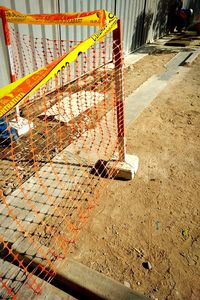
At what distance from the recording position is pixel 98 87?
704 cm

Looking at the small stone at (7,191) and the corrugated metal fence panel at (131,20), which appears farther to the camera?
the corrugated metal fence panel at (131,20)

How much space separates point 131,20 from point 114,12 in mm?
1573

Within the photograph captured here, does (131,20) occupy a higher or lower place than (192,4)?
lower

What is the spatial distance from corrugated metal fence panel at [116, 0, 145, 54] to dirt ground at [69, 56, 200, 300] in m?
6.05

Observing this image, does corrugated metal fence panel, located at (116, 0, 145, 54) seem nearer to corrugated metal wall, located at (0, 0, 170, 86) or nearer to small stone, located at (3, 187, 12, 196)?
corrugated metal wall, located at (0, 0, 170, 86)

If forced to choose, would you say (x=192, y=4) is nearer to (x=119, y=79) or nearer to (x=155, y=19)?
(x=155, y=19)

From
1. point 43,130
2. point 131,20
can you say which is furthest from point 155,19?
point 43,130

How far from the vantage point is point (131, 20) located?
9.84 metres

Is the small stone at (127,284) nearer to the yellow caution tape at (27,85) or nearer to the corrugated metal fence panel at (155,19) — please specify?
the yellow caution tape at (27,85)

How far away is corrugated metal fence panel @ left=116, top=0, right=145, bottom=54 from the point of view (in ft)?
29.4

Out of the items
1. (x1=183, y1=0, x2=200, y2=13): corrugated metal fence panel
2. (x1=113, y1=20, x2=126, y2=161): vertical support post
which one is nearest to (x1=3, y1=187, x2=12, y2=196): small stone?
(x1=113, y1=20, x2=126, y2=161): vertical support post

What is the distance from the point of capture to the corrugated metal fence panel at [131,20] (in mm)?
8958

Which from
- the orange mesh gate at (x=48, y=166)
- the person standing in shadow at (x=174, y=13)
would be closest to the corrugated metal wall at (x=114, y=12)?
the orange mesh gate at (x=48, y=166)

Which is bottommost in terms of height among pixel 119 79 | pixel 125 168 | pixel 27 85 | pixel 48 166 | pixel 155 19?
pixel 48 166
